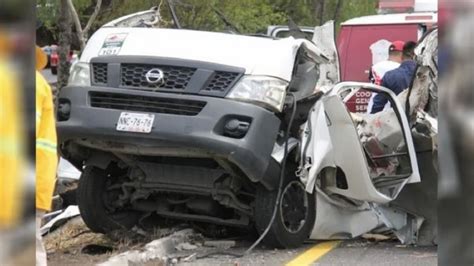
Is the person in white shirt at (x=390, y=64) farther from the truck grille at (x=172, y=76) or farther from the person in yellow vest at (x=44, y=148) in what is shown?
the person in yellow vest at (x=44, y=148)

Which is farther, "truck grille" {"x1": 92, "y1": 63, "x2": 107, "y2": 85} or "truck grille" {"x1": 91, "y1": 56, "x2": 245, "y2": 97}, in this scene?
"truck grille" {"x1": 92, "y1": 63, "x2": 107, "y2": 85}

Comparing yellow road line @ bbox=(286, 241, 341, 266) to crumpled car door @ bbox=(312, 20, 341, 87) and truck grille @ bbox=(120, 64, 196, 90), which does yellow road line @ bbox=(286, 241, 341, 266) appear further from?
truck grille @ bbox=(120, 64, 196, 90)

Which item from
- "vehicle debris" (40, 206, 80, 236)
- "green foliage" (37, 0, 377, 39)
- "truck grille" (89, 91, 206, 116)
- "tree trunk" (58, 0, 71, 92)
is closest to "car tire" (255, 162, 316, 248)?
"truck grille" (89, 91, 206, 116)

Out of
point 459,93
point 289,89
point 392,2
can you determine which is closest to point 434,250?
point 289,89

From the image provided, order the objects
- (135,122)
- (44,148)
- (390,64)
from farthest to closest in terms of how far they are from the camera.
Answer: (390,64) < (135,122) < (44,148)

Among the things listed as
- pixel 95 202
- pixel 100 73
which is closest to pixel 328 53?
pixel 100 73

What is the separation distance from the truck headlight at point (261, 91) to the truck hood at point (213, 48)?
2.8 inches

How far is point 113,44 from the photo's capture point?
6625 millimetres

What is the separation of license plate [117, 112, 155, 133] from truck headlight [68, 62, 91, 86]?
570 mm

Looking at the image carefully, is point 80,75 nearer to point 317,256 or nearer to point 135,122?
point 135,122

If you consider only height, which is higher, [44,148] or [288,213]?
[44,148]

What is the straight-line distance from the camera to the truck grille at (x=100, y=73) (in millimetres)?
6332

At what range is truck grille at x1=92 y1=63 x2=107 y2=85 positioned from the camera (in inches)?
249

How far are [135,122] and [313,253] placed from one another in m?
1.89
